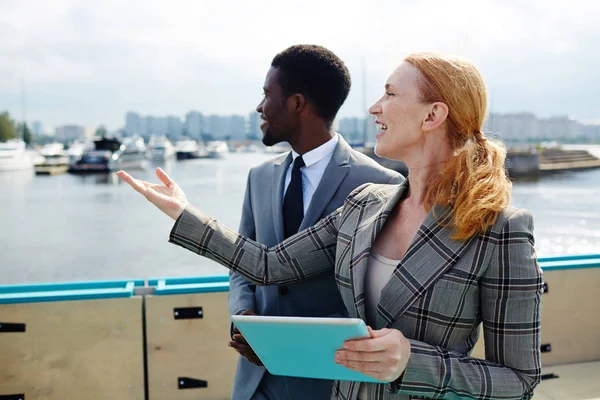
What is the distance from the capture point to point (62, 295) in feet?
8.96

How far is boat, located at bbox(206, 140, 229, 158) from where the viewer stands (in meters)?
72.9

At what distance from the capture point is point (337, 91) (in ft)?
6.55

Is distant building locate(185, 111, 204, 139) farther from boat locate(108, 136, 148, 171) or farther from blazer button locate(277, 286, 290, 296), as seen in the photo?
blazer button locate(277, 286, 290, 296)

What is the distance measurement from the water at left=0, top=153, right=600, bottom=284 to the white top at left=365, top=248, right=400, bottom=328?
292 inches

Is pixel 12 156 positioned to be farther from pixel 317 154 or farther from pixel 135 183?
pixel 135 183

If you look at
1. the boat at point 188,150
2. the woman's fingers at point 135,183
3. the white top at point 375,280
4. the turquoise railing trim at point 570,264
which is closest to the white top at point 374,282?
the white top at point 375,280

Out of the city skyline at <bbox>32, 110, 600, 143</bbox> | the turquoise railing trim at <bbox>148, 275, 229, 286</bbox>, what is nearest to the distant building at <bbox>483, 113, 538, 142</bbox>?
the city skyline at <bbox>32, 110, 600, 143</bbox>

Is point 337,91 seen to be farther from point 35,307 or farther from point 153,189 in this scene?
point 35,307

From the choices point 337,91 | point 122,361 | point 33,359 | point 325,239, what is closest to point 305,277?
point 325,239

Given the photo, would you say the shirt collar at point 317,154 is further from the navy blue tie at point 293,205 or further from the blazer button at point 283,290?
the blazer button at point 283,290

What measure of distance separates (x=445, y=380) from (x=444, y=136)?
535mm

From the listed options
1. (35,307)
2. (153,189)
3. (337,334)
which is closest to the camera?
(337,334)

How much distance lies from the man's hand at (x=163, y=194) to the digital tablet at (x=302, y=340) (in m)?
0.47

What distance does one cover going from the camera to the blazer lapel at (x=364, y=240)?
130 centimetres
